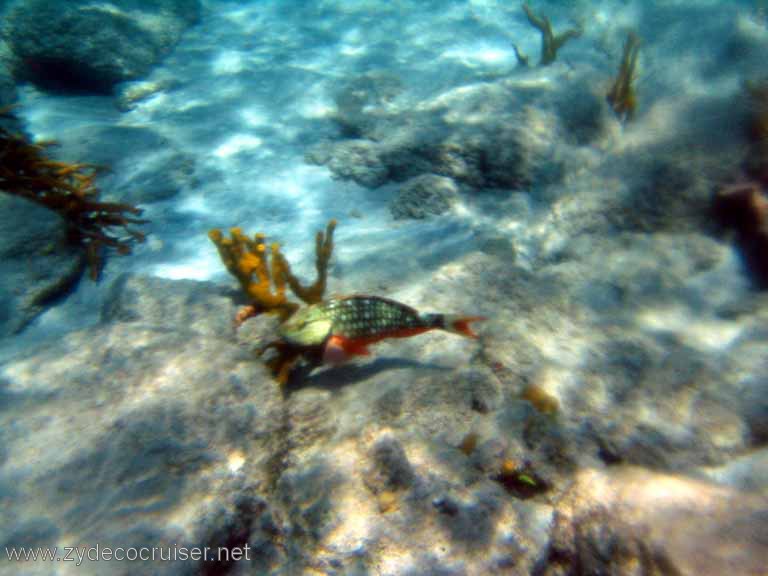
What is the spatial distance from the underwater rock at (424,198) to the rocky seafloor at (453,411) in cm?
19

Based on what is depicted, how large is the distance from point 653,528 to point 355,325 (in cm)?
172

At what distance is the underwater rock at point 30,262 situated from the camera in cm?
369

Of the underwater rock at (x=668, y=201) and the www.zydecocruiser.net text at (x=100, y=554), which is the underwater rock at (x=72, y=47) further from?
the underwater rock at (x=668, y=201)

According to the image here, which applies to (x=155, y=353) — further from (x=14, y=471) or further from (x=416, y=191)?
(x=416, y=191)

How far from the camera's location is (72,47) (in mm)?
7723

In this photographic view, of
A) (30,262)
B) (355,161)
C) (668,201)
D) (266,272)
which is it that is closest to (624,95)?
(668,201)

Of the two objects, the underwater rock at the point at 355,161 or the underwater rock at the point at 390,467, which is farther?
the underwater rock at the point at 355,161

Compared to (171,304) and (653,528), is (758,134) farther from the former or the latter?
(171,304)

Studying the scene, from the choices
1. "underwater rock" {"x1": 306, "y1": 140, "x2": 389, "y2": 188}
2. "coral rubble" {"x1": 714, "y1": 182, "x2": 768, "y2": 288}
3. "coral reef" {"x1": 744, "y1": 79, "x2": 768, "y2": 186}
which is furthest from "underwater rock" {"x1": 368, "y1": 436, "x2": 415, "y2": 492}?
"coral reef" {"x1": 744, "y1": 79, "x2": 768, "y2": 186}

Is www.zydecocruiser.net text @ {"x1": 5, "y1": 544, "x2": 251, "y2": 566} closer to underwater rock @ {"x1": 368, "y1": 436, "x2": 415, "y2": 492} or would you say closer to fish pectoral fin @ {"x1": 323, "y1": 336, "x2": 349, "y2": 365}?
underwater rock @ {"x1": 368, "y1": 436, "x2": 415, "y2": 492}

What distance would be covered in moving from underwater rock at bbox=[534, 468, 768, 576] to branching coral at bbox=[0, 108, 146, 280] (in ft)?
14.8

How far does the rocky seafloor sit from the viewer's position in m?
1.86

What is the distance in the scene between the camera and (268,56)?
9586mm

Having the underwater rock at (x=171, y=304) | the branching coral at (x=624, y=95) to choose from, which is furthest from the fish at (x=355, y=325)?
the branching coral at (x=624, y=95)
